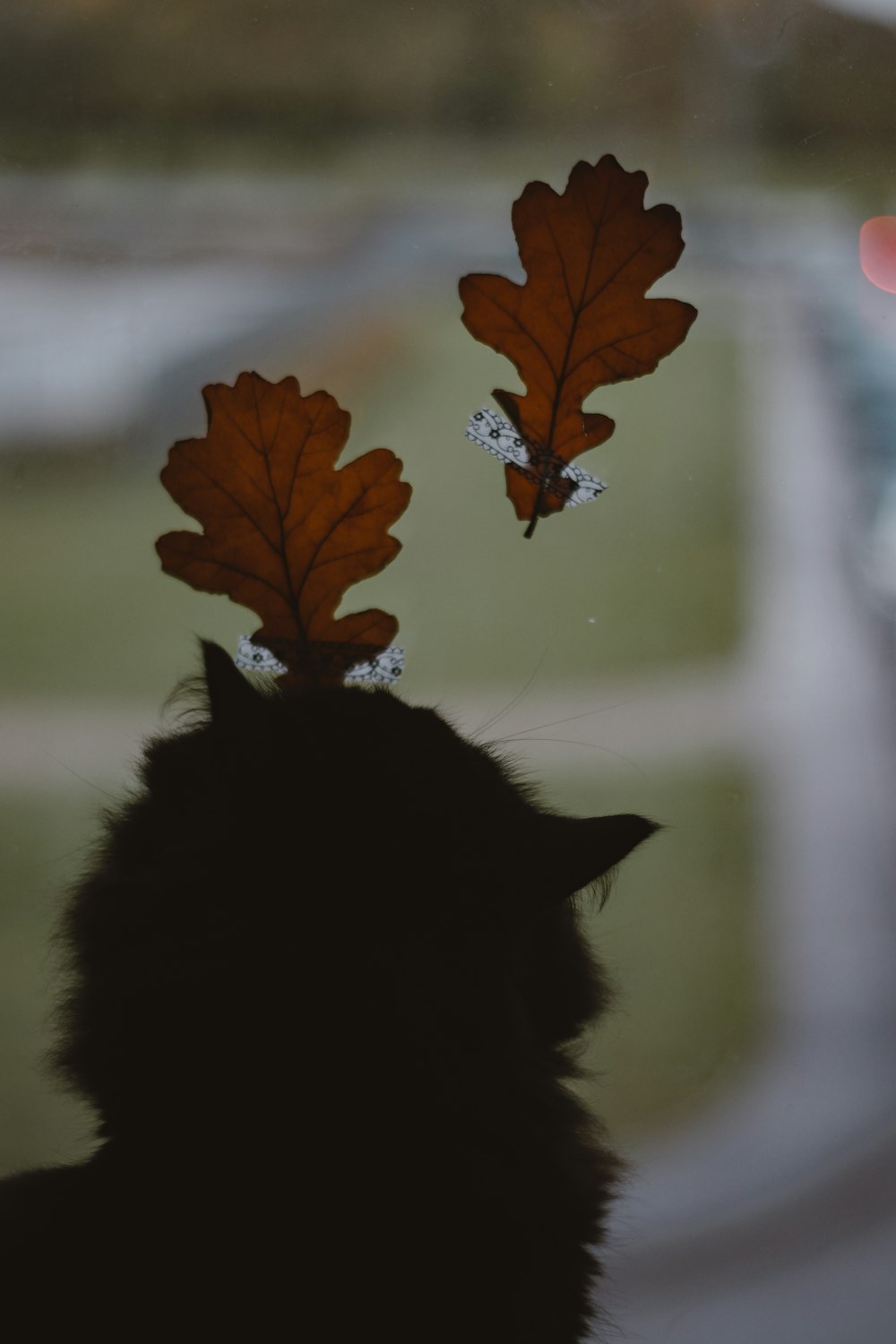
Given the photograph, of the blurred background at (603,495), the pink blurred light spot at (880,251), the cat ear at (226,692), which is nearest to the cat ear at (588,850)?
the cat ear at (226,692)

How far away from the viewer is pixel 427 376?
1.20m

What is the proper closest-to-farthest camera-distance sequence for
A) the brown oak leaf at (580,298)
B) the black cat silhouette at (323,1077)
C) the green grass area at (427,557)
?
the black cat silhouette at (323,1077)
the brown oak leaf at (580,298)
the green grass area at (427,557)

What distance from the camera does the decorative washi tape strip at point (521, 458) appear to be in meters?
0.68

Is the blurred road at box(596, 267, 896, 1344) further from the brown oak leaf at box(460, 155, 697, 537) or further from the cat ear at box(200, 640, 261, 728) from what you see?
the cat ear at box(200, 640, 261, 728)

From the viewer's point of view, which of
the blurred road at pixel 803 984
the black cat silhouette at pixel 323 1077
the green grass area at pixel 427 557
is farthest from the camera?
the green grass area at pixel 427 557

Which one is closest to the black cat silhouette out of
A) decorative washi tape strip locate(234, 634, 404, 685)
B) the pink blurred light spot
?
decorative washi tape strip locate(234, 634, 404, 685)

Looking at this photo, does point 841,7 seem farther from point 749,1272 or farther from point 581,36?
point 749,1272

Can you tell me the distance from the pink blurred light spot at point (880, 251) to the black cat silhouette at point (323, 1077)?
0.78 metres

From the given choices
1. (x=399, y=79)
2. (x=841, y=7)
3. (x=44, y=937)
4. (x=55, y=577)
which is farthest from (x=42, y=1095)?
(x=841, y=7)

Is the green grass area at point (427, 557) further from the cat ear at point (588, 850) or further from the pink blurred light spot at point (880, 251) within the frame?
the cat ear at point (588, 850)

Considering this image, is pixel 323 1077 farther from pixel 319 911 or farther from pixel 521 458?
pixel 521 458

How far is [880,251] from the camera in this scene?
1.08 m

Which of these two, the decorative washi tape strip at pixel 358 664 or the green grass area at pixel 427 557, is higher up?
the green grass area at pixel 427 557

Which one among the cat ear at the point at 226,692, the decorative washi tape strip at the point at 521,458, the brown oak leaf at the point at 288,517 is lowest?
the cat ear at the point at 226,692
